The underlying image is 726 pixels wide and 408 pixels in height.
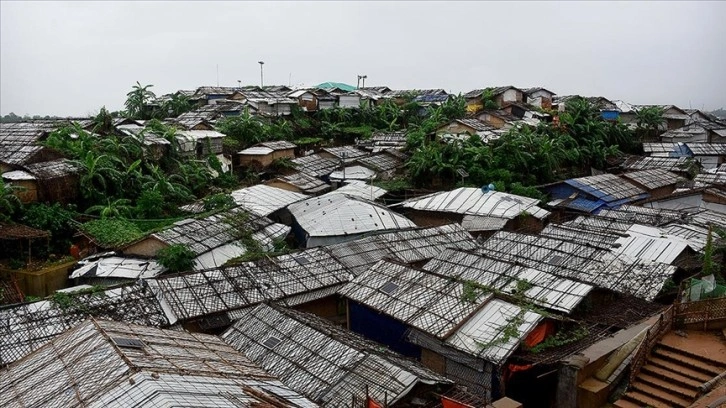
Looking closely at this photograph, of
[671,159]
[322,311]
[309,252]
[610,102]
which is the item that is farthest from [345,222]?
[610,102]

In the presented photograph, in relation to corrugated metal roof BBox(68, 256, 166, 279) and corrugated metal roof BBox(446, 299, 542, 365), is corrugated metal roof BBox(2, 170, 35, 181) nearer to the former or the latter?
corrugated metal roof BBox(68, 256, 166, 279)

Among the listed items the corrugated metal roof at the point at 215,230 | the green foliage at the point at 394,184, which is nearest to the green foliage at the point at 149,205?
the corrugated metal roof at the point at 215,230

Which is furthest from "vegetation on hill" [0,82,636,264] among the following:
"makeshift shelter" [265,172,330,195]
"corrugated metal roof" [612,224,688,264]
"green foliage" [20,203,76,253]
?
"corrugated metal roof" [612,224,688,264]

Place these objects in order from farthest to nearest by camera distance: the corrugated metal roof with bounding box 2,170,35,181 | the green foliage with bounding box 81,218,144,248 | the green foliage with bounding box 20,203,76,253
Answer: the corrugated metal roof with bounding box 2,170,35,181
the green foliage with bounding box 20,203,76,253
the green foliage with bounding box 81,218,144,248

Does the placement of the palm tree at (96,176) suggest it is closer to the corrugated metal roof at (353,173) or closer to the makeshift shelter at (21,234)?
the makeshift shelter at (21,234)

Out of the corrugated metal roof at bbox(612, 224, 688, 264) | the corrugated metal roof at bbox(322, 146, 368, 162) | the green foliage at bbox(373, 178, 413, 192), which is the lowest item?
the green foliage at bbox(373, 178, 413, 192)

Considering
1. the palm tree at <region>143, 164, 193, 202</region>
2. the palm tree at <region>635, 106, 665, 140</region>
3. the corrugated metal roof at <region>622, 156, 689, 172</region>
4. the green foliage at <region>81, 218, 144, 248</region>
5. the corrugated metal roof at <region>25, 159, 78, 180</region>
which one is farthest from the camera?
the palm tree at <region>635, 106, 665, 140</region>
